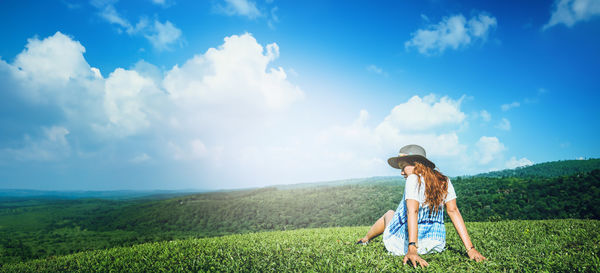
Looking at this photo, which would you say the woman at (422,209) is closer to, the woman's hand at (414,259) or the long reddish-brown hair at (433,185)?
the long reddish-brown hair at (433,185)

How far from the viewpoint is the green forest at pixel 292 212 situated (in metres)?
12.0

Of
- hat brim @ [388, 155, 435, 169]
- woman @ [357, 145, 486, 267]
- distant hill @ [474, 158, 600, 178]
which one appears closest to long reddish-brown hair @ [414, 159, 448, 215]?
woman @ [357, 145, 486, 267]

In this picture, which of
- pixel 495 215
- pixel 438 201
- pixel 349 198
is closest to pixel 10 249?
pixel 349 198

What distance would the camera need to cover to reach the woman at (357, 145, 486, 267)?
3.93 m

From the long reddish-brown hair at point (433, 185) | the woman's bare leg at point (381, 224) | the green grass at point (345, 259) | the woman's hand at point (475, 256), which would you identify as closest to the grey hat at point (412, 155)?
the long reddish-brown hair at point (433, 185)

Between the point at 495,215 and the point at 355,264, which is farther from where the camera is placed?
the point at 495,215

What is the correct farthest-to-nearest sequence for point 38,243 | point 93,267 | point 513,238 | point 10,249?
point 38,243
point 10,249
point 513,238
point 93,267

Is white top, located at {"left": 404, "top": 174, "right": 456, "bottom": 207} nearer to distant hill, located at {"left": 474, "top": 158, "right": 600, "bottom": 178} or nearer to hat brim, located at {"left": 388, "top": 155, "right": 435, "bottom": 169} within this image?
hat brim, located at {"left": 388, "top": 155, "right": 435, "bottom": 169}

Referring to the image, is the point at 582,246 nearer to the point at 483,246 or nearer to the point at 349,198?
the point at 483,246

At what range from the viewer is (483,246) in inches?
203

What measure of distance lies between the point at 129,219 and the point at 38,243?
617 centimetres

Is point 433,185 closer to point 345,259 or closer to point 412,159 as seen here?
point 412,159

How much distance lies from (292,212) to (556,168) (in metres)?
23.2

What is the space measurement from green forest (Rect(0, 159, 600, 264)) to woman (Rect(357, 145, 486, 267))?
9958 millimetres
